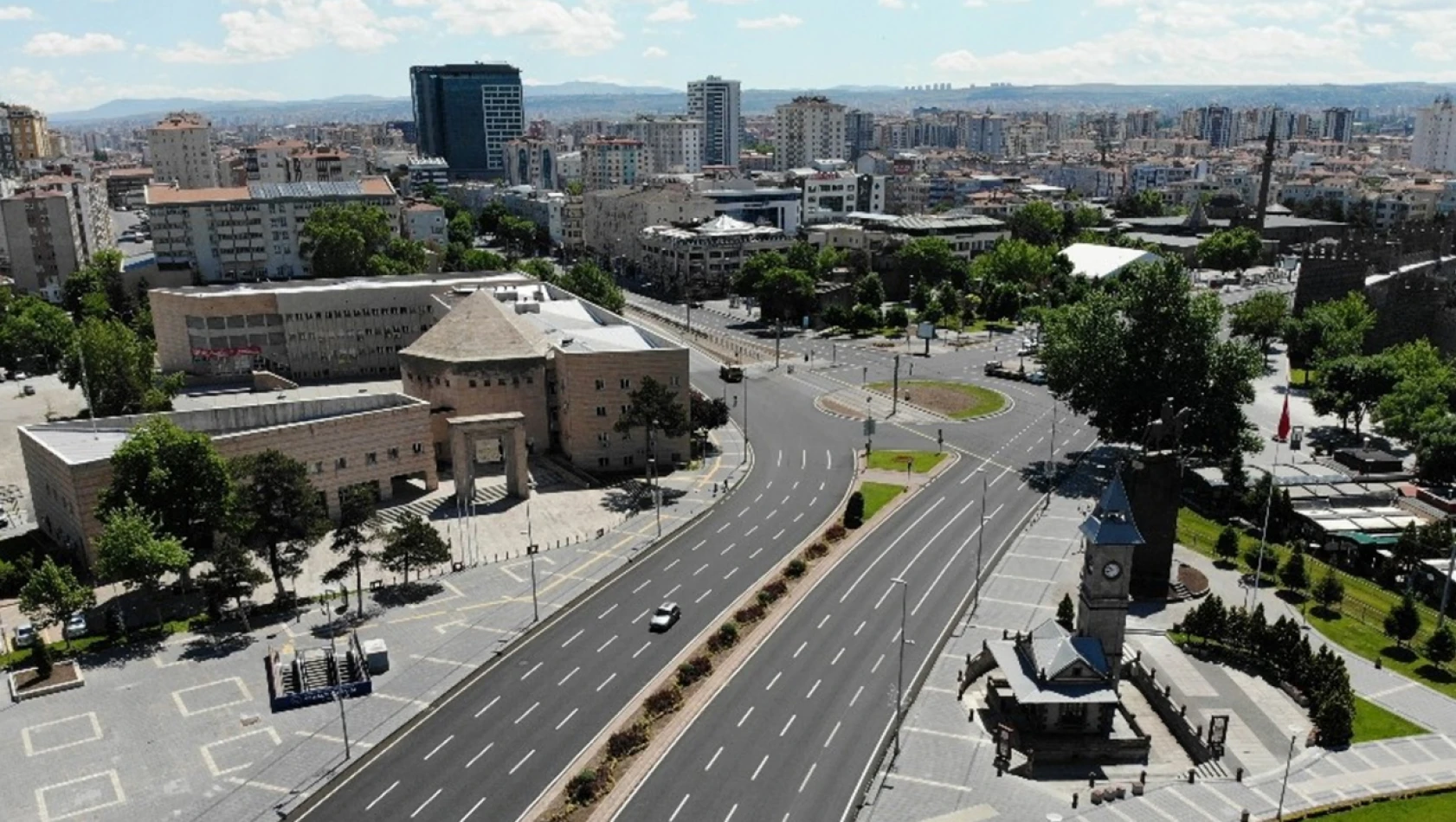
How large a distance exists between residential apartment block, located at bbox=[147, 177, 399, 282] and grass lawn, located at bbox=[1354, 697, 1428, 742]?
165m

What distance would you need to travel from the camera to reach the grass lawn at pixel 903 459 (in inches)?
3824

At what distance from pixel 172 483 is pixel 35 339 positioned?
9001cm

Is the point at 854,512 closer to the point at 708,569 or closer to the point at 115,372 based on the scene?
the point at 708,569

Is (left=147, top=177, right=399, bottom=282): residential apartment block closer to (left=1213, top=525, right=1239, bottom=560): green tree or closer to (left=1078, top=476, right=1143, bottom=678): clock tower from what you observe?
(left=1213, top=525, right=1239, bottom=560): green tree

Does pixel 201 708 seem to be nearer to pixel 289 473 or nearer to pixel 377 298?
pixel 289 473

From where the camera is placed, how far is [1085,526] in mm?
55844

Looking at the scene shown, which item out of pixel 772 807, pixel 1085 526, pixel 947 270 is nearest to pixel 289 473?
pixel 772 807

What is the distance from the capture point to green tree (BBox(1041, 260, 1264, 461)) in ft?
288

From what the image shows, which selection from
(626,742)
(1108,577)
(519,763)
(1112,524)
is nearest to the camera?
(519,763)

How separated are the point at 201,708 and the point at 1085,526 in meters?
50.1

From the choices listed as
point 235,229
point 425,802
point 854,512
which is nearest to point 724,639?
point 425,802

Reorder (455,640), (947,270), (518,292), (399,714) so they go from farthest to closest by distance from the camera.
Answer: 1. (947,270)
2. (518,292)
3. (455,640)
4. (399,714)

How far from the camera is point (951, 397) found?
12231 centimetres

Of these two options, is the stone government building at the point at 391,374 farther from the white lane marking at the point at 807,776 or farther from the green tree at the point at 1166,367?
the white lane marking at the point at 807,776
